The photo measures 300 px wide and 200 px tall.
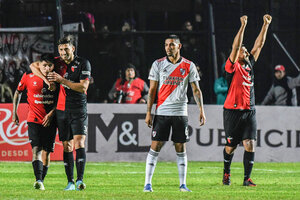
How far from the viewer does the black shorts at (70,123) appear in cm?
1176

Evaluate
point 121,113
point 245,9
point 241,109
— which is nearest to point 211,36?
point 245,9

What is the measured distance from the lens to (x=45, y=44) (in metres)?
21.5

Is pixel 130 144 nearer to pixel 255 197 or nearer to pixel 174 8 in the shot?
pixel 174 8

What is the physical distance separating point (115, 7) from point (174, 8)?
1546 millimetres

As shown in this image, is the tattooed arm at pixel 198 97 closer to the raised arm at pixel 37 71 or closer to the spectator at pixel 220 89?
the raised arm at pixel 37 71

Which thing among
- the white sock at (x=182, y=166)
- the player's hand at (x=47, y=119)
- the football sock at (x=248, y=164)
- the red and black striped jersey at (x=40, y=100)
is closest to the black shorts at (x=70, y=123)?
the player's hand at (x=47, y=119)

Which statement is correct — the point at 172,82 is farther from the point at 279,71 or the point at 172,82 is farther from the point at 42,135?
the point at 279,71

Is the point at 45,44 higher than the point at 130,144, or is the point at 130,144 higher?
the point at 45,44

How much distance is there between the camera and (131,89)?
19.5 meters

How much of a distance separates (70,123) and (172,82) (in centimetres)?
154

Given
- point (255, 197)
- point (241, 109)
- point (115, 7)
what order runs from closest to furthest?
point (255, 197), point (241, 109), point (115, 7)

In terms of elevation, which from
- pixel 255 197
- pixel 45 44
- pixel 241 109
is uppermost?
pixel 45 44

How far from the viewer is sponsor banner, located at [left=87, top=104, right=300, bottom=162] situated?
60.9ft

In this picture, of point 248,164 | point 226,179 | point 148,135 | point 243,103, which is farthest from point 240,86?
point 148,135
